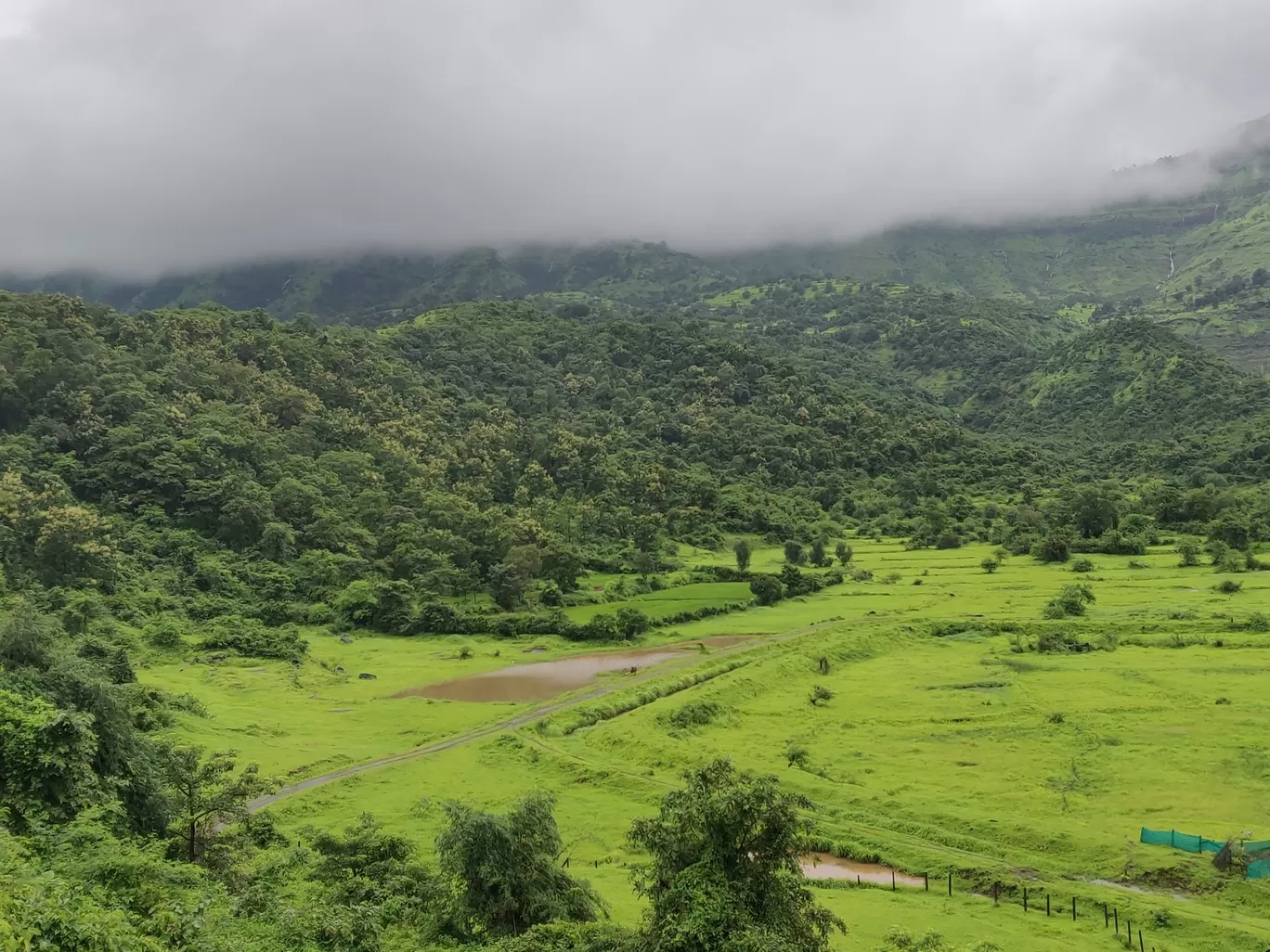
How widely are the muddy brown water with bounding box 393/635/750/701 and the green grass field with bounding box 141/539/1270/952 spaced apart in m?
2.62

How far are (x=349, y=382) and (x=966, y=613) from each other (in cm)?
11373

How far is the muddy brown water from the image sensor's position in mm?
65625

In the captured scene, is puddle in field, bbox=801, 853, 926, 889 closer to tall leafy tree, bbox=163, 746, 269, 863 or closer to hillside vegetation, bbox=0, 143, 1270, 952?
hillside vegetation, bbox=0, 143, 1270, 952

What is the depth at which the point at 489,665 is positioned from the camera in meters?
73.8

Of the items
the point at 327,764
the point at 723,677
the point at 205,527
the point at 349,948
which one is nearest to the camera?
the point at 349,948

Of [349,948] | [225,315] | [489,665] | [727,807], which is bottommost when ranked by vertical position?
[489,665]

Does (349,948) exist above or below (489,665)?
above

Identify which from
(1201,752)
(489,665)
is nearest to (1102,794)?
(1201,752)

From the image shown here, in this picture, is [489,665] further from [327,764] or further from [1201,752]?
[1201,752]

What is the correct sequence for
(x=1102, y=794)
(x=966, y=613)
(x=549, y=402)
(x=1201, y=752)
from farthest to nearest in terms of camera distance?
(x=549, y=402) < (x=966, y=613) < (x=1201, y=752) < (x=1102, y=794)

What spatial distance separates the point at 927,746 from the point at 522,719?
83.4 feet

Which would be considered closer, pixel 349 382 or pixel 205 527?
pixel 205 527

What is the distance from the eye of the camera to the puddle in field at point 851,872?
35.4 metres

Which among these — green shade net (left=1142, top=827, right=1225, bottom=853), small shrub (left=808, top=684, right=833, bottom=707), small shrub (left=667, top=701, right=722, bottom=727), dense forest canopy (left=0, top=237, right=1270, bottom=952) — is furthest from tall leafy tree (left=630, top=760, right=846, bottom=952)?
small shrub (left=808, top=684, right=833, bottom=707)
